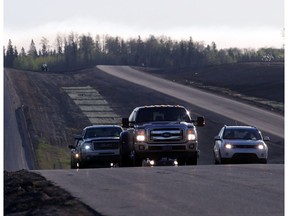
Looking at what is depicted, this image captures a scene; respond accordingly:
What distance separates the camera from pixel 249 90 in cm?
8981

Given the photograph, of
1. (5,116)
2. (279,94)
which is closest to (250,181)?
(5,116)

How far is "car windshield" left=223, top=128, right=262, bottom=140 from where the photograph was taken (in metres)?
32.9

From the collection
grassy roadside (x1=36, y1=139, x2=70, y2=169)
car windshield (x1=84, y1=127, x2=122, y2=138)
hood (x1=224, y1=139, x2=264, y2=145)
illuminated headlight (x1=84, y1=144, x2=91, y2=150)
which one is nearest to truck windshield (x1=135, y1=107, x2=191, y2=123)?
hood (x1=224, y1=139, x2=264, y2=145)

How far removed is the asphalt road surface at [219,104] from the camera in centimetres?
6322

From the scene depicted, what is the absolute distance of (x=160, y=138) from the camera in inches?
1080

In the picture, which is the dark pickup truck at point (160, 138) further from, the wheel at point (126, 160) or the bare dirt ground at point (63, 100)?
the bare dirt ground at point (63, 100)

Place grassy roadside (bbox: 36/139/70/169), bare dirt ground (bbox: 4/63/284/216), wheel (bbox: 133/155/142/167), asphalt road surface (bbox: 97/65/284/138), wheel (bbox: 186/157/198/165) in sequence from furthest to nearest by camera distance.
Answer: asphalt road surface (bbox: 97/65/284/138), grassy roadside (bbox: 36/139/70/169), wheel (bbox: 186/157/198/165), wheel (bbox: 133/155/142/167), bare dirt ground (bbox: 4/63/284/216)

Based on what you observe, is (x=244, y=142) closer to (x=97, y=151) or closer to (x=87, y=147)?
(x=97, y=151)

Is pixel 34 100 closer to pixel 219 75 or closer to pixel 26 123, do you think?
pixel 26 123

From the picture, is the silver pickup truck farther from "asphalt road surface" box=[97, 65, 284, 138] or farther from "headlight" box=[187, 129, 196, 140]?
"asphalt road surface" box=[97, 65, 284, 138]

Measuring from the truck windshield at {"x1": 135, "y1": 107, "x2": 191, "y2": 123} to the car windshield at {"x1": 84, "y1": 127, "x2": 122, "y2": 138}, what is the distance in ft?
17.8

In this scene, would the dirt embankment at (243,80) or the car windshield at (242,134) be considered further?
the dirt embankment at (243,80)

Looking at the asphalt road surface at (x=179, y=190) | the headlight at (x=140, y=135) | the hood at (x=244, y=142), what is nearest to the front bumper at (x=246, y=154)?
the hood at (x=244, y=142)

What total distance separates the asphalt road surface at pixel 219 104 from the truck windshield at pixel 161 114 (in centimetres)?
2923
